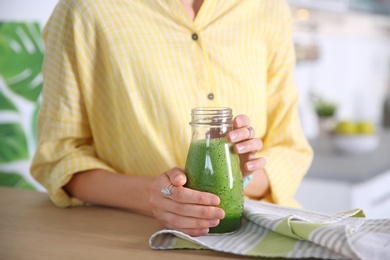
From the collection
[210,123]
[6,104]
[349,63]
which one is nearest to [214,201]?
[210,123]

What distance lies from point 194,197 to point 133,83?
393mm

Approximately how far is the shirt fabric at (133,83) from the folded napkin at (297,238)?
33 centimetres

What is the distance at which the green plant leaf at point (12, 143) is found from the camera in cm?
190

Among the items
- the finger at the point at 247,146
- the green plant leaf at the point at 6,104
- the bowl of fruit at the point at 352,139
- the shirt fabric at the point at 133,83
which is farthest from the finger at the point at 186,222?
the bowl of fruit at the point at 352,139

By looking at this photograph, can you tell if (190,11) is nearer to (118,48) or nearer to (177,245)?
(118,48)

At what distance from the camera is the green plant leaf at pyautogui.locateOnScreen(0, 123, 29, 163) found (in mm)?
1900

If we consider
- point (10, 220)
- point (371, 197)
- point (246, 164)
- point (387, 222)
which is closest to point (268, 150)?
point (246, 164)

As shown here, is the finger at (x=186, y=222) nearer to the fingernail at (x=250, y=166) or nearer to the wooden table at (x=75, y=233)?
the wooden table at (x=75, y=233)

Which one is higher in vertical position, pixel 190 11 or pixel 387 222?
pixel 190 11

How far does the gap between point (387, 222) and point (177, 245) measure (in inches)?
12.9

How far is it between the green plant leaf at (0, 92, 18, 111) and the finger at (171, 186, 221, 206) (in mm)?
1069

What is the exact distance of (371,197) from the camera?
278 cm

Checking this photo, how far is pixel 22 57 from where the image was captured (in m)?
1.92

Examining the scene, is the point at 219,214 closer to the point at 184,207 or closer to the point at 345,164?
the point at 184,207
